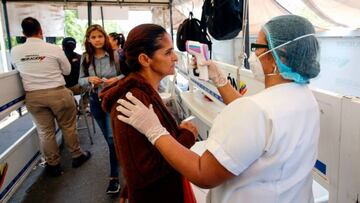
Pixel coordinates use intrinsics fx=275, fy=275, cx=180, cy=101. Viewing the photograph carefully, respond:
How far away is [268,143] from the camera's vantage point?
0.71 meters

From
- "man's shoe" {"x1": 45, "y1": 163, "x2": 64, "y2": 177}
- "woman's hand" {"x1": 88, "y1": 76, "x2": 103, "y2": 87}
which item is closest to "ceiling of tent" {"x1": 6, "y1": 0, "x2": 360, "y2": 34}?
"woman's hand" {"x1": 88, "y1": 76, "x2": 103, "y2": 87}

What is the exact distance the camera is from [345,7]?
1318mm

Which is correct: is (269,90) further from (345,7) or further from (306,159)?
(345,7)

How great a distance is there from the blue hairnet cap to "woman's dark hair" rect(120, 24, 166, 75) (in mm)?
417

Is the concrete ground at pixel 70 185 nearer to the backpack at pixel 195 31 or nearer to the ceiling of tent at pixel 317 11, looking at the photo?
the backpack at pixel 195 31

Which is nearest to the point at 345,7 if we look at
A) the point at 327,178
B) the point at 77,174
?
the point at 327,178

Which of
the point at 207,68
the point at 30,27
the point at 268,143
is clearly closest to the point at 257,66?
the point at 268,143

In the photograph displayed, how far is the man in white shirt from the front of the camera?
2.39 m

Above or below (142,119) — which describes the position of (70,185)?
below

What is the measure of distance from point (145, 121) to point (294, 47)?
0.48 m

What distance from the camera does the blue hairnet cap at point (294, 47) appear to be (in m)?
0.75

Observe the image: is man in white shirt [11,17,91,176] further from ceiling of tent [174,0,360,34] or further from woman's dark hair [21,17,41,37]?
ceiling of tent [174,0,360,34]

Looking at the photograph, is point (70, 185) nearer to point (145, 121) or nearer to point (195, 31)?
point (195, 31)

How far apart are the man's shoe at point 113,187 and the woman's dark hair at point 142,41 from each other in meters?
1.61
